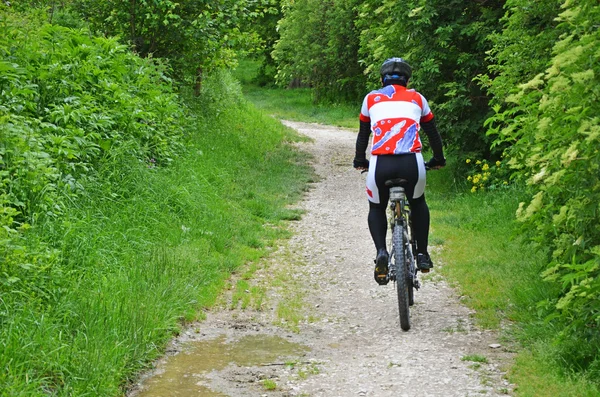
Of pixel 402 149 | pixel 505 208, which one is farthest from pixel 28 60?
pixel 505 208

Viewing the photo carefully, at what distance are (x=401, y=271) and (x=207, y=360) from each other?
171 cm

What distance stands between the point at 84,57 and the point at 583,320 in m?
6.96

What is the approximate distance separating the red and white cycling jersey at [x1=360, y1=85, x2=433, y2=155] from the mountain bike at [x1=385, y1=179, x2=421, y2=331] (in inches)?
11.8

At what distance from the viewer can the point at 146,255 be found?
7348 mm

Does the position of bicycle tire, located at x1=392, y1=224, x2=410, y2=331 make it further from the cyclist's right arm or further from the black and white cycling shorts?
the cyclist's right arm

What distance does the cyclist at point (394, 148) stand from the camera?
6250 mm

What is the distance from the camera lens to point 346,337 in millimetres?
6309

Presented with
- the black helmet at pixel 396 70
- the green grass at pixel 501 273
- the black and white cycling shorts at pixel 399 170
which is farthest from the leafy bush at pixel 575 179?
the black helmet at pixel 396 70

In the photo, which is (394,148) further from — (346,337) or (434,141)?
(346,337)

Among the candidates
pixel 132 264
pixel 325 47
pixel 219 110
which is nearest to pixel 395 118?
pixel 132 264

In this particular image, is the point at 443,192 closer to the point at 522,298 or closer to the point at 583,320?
the point at 522,298

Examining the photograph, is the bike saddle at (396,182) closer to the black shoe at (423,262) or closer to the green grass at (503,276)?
the black shoe at (423,262)

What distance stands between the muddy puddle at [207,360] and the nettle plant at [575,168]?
6.94ft

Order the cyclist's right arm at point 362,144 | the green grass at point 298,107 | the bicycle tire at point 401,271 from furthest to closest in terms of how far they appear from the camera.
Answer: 1. the green grass at point 298,107
2. the cyclist's right arm at point 362,144
3. the bicycle tire at point 401,271
